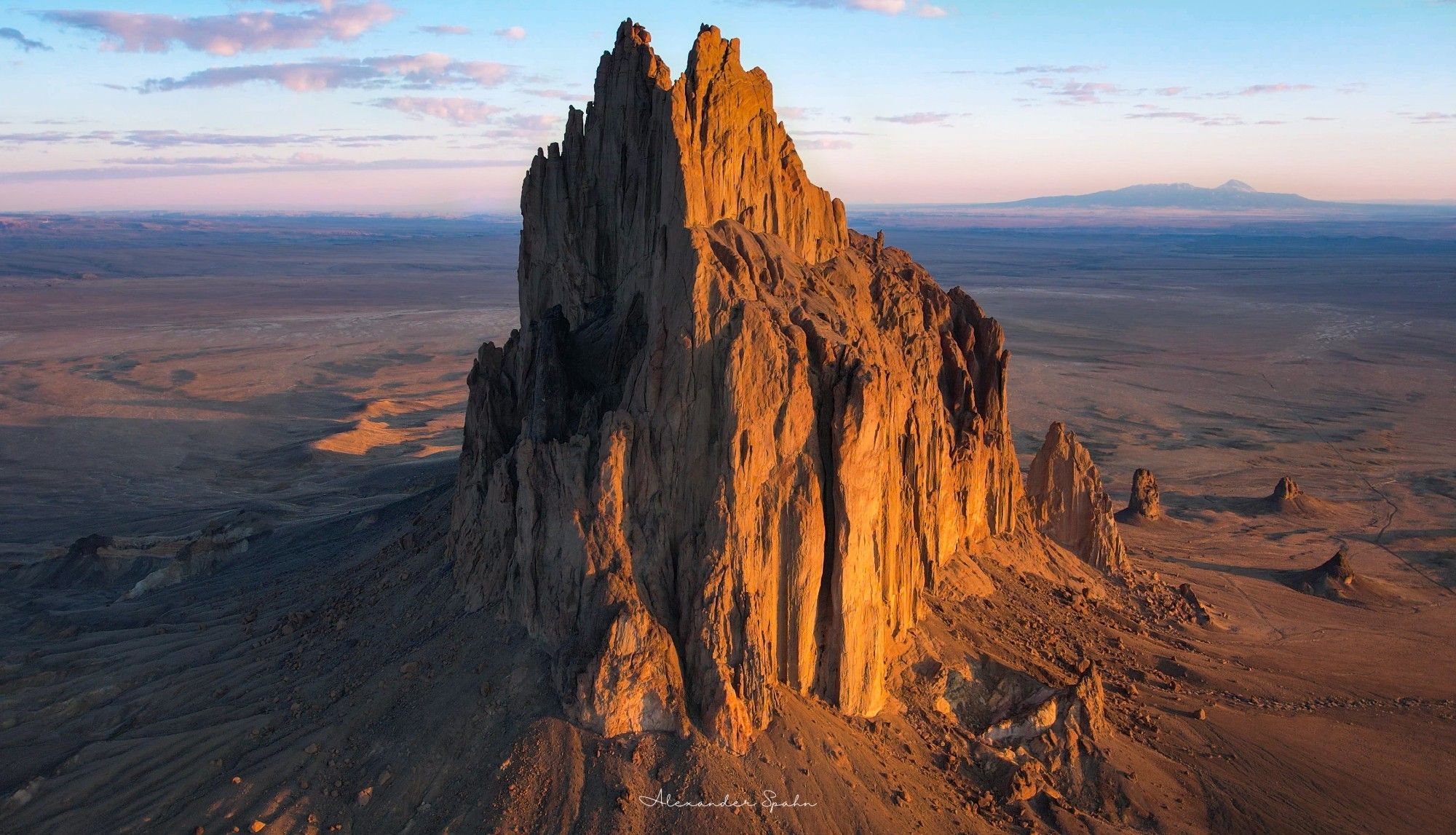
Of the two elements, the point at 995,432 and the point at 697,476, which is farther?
the point at 995,432

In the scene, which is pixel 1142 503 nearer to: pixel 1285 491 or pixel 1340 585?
pixel 1340 585

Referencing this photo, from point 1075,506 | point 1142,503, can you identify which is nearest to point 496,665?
point 1075,506

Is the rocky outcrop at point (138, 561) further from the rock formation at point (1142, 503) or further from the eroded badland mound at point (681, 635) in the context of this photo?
the rock formation at point (1142, 503)

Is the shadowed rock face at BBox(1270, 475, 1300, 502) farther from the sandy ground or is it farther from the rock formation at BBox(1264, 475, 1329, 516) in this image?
the sandy ground

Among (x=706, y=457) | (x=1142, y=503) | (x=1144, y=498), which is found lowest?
(x=1142, y=503)

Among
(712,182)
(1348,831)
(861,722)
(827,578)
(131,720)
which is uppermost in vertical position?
(712,182)

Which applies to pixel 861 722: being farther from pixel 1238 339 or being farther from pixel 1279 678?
pixel 1238 339

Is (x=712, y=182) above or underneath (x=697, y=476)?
above

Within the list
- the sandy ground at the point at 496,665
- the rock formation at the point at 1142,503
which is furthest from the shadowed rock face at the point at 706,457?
the rock formation at the point at 1142,503

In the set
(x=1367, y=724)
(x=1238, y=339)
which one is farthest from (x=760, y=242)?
(x=1238, y=339)
